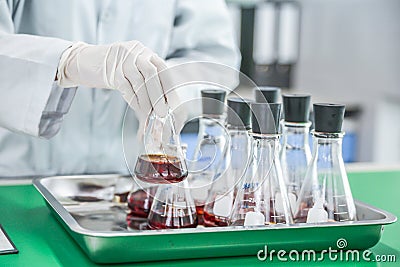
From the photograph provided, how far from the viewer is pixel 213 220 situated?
1.22m

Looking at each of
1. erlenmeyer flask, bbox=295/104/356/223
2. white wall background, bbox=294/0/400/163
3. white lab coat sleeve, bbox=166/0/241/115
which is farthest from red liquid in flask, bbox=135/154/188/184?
white wall background, bbox=294/0/400/163

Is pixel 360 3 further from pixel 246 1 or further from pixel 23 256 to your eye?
pixel 23 256

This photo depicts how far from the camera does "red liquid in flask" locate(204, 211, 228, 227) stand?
1.20 m

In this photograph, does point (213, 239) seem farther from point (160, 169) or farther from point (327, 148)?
point (327, 148)

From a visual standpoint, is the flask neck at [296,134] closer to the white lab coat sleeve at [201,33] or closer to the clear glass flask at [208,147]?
the clear glass flask at [208,147]

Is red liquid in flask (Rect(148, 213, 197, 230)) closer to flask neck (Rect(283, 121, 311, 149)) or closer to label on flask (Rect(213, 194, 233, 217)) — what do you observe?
label on flask (Rect(213, 194, 233, 217))

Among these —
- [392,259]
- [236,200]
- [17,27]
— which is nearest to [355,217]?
[392,259]

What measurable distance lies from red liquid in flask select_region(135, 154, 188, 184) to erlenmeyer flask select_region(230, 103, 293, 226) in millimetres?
102

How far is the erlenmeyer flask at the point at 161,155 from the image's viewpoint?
1153 millimetres

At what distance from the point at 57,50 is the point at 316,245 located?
0.61m

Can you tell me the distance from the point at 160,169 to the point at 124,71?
21cm

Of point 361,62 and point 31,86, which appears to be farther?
point 361,62

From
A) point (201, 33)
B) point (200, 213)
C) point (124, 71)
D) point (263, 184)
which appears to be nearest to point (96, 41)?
point (201, 33)

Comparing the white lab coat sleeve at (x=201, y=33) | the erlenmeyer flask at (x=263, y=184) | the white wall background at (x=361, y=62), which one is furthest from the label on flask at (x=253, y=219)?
the white wall background at (x=361, y=62)
